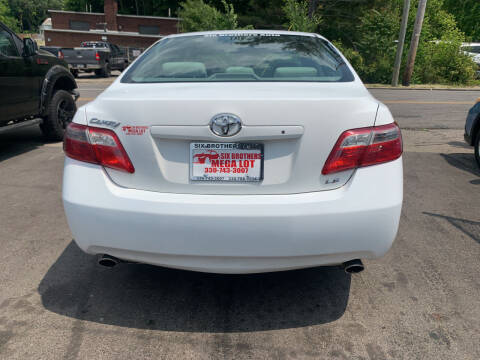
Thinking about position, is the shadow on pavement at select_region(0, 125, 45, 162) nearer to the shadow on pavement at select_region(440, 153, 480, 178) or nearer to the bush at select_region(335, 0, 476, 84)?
the shadow on pavement at select_region(440, 153, 480, 178)

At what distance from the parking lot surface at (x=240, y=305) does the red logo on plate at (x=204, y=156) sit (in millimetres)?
960

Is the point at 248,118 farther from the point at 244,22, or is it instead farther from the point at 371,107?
the point at 244,22

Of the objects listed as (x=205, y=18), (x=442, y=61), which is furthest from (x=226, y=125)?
(x=205, y=18)

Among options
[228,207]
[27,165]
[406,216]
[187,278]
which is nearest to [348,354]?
[228,207]

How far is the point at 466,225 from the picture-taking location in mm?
3967

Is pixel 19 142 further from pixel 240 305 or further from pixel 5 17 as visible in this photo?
pixel 5 17

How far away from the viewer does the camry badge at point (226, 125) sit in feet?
6.95

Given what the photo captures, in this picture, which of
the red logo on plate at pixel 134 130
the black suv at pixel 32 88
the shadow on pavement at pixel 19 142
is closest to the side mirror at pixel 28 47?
the black suv at pixel 32 88

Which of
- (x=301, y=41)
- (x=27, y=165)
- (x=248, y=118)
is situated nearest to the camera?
(x=248, y=118)

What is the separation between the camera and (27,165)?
5.88 m

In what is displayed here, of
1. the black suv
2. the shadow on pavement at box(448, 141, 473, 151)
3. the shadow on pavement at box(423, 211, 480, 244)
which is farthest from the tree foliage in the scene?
the shadow on pavement at box(423, 211, 480, 244)

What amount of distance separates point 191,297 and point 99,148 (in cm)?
111

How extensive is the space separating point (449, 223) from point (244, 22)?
29473 mm

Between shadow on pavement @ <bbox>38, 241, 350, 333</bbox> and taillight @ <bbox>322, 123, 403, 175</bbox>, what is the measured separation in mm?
950
